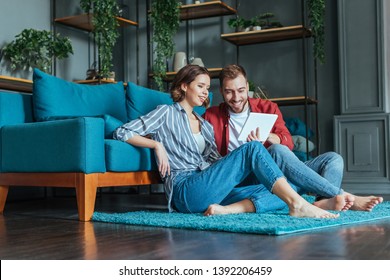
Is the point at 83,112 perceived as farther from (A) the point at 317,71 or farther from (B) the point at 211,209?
(A) the point at 317,71

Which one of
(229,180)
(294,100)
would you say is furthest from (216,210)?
(294,100)

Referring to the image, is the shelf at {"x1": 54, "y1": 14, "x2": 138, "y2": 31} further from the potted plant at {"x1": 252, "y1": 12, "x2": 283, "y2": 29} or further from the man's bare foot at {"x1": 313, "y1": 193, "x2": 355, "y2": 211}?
the man's bare foot at {"x1": 313, "y1": 193, "x2": 355, "y2": 211}

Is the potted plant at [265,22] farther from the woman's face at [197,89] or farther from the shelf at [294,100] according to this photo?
the woman's face at [197,89]

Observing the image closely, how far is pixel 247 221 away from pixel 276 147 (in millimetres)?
467

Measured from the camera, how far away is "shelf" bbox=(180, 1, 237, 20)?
15.3 ft

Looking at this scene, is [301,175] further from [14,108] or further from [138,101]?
[14,108]

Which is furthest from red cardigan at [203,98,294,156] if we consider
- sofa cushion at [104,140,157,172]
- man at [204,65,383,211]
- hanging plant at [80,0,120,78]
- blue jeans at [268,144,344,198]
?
hanging plant at [80,0,120,78]

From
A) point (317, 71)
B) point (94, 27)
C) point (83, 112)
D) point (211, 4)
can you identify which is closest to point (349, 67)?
point (317, 71)

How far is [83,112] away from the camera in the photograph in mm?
3164

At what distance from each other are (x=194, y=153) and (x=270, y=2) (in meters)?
2.89

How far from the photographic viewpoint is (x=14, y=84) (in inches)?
146

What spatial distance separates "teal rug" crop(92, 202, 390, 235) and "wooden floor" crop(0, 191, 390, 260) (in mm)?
45

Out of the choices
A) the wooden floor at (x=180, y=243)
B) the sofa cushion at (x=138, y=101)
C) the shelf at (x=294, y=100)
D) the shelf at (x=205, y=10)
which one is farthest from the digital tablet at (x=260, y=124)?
the shelf at (x=205, y=10)

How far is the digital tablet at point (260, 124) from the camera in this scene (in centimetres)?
253
